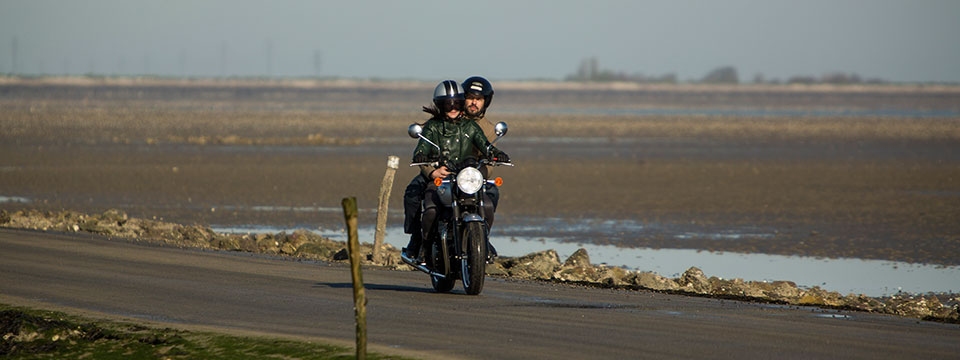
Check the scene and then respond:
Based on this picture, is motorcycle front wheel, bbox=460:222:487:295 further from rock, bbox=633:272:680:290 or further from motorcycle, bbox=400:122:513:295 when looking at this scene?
rock, bbox=633:272:680:290

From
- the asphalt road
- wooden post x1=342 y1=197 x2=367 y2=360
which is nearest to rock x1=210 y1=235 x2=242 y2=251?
the asphalt road

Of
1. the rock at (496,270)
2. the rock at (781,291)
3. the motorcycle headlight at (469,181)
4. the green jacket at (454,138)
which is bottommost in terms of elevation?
the rock at (496,270)

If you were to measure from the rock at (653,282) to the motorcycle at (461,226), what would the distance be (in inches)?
119

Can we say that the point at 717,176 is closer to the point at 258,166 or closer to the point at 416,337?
the point at 258,166

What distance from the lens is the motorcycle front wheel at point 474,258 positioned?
1114 centimetres

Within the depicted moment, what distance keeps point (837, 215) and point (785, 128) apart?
45.2 metres

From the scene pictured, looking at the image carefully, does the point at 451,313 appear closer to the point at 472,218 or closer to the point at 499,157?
the point at 472,218

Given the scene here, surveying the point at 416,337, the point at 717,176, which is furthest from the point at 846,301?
the point at 717,176

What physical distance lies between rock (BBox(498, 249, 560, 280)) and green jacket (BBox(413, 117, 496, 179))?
334 centimetres

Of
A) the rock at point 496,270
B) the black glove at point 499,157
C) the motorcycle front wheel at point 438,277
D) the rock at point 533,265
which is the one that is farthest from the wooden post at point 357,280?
the rock at point 533,265

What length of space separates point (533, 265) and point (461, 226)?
14.6ft

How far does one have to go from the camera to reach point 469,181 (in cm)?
1121

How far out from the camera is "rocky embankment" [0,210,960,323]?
42.8 ft

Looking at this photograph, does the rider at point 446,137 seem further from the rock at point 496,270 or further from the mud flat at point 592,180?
the mud flat at point 592,180
